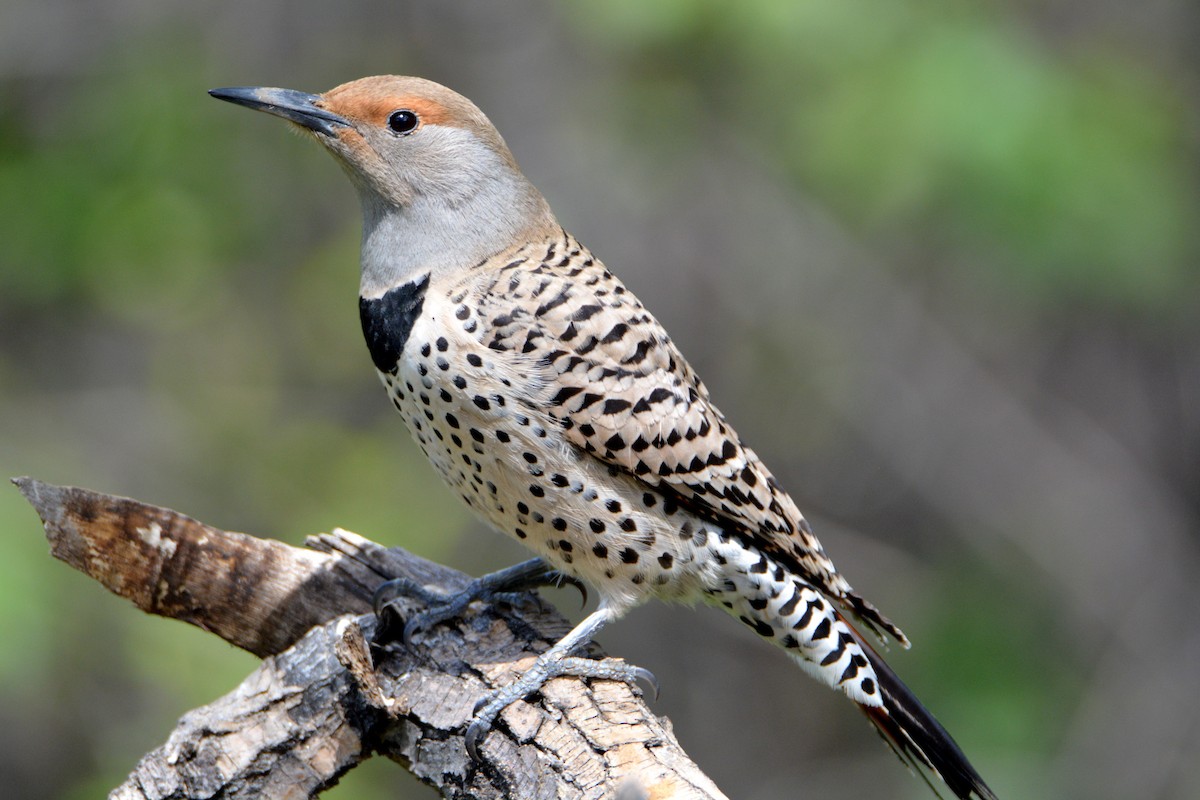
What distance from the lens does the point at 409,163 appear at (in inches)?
156

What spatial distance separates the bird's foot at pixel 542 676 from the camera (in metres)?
3.27

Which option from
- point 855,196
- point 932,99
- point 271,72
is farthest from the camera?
point 271,72

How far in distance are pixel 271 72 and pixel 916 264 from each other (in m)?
3.86

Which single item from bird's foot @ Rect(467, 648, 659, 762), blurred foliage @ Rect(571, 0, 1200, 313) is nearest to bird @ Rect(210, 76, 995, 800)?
bird's foot @ Rect(467, 648, 659, 762)

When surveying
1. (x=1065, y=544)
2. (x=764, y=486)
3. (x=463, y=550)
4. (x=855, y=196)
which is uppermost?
(x=855, y=196)

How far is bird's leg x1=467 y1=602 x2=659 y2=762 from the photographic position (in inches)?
128

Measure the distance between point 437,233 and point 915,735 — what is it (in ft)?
6.74

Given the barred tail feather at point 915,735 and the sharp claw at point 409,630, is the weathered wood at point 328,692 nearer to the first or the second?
the sharp claw at point 409,630

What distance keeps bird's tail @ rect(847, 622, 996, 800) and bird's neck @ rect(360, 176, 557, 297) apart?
1613mm

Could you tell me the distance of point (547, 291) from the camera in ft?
12.3

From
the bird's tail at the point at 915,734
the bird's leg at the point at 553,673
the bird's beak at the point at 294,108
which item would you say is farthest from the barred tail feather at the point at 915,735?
the bird's beak at the point at 294,108

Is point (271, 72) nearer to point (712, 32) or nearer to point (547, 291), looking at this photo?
point (712, 32)

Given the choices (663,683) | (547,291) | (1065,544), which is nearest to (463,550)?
(663,683)

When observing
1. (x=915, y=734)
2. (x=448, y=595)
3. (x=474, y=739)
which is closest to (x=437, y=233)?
(x=448, y=595)
